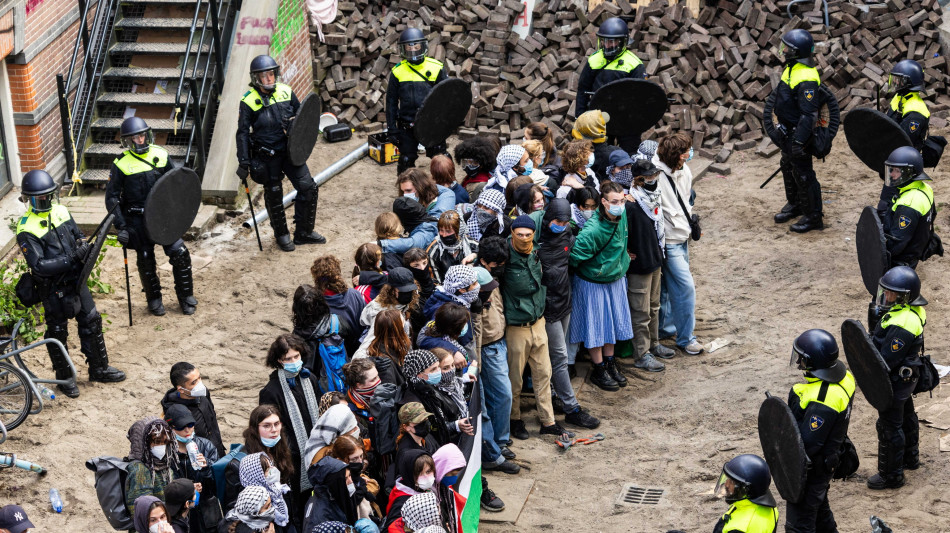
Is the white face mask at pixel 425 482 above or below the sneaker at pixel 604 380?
above

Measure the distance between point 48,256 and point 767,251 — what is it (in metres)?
7.04

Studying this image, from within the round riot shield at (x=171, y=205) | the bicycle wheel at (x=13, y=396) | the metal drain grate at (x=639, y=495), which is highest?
the round riot shield at (x=171, y=205)

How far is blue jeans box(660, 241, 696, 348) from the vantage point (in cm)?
A: 1045

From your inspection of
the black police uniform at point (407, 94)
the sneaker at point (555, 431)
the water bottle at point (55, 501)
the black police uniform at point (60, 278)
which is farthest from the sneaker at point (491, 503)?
the black police uniform at point (407, 94)

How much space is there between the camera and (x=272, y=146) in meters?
11.8

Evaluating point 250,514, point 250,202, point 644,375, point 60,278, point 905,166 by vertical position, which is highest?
point 905,166

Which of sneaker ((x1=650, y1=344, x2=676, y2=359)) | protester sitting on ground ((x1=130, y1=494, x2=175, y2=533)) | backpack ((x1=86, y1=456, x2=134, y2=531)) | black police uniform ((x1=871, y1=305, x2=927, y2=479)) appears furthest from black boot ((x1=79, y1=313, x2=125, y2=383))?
black police uniform ((x1=871, y1=305, x2=927, y2=479))

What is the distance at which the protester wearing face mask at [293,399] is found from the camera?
24.7ft

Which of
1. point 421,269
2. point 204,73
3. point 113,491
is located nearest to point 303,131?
point 204,73

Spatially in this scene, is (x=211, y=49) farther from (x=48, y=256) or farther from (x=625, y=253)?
(x=625, y=253)

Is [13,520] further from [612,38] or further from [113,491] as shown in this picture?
[612,38]

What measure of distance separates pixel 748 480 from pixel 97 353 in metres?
5.78

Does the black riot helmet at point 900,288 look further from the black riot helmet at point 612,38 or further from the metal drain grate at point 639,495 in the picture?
the black riot helmet at point 612,38

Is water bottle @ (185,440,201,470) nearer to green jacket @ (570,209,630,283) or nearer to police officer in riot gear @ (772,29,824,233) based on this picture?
green jacket @ (570,209,630,283)
